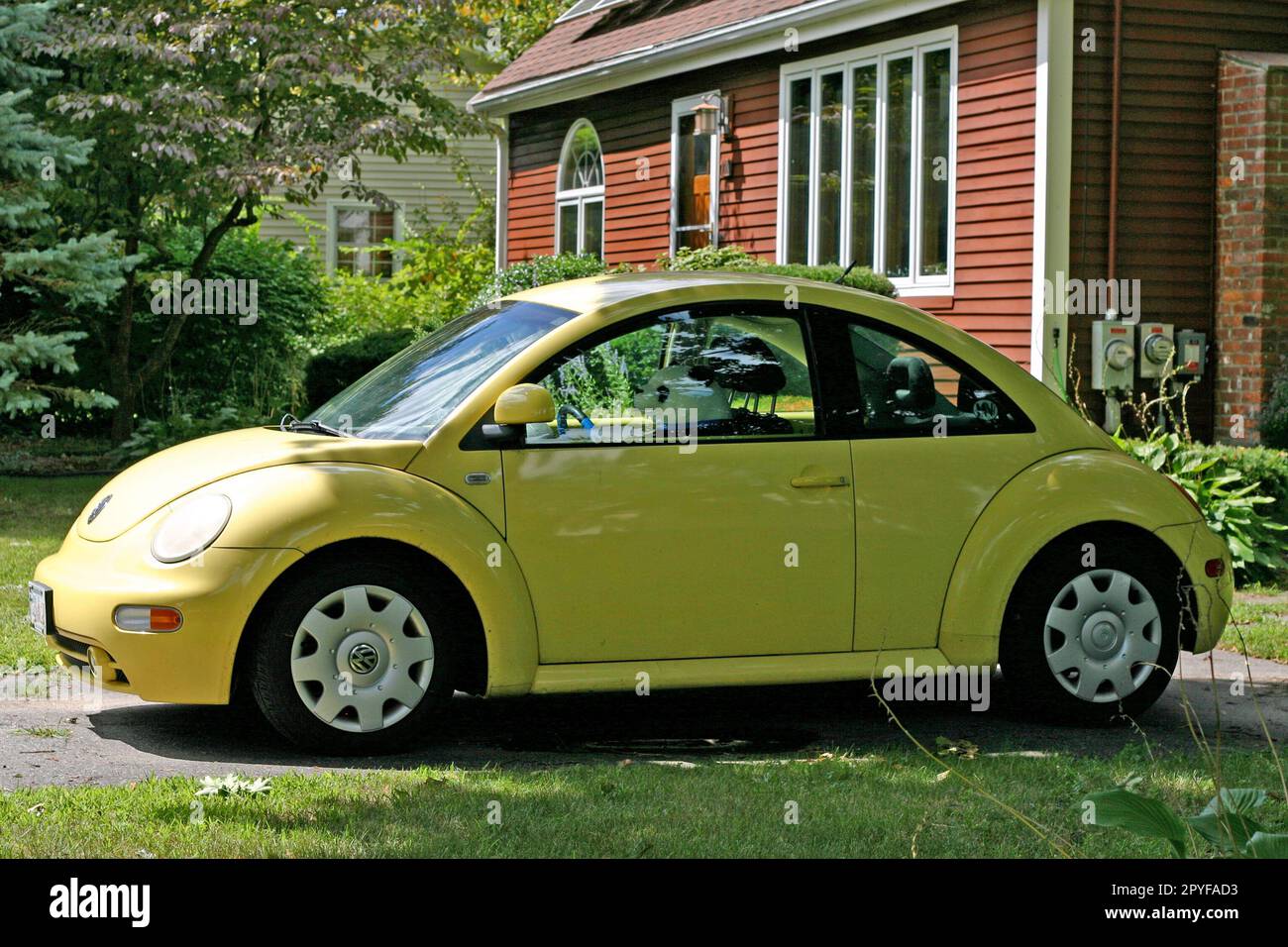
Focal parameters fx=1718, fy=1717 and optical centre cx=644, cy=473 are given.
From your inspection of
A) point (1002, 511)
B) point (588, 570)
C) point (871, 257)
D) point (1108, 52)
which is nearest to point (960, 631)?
point (1002, 511)

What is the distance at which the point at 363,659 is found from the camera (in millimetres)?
5832

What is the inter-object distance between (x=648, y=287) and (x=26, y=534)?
659 cm

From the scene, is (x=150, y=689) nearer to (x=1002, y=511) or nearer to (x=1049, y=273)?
(x=1002, y=511)

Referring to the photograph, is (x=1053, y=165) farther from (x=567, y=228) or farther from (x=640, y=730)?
(x=567, y=228)

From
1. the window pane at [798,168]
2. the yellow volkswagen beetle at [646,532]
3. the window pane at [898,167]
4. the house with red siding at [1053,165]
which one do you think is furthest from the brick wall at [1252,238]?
the yellow volkswagen beetle at [646,532]

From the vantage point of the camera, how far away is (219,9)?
17.4 meters

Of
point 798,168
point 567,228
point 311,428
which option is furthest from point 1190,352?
point 567,228

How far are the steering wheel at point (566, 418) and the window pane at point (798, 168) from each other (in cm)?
1074

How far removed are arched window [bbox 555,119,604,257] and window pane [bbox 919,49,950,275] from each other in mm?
6431

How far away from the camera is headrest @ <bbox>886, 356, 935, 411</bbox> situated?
6.49 meters

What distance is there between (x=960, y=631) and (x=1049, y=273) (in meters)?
7.62

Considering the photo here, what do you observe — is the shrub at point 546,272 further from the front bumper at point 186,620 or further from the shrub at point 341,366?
the front bumper at point 186,620

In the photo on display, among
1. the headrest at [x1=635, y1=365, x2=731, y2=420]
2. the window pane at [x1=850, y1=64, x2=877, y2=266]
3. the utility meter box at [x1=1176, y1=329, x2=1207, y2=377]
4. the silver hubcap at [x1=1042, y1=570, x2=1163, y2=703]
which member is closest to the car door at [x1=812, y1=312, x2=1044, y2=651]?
the silver hubcap at [x1=1042, y1=570, x2=1163, y2=703]
